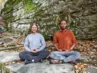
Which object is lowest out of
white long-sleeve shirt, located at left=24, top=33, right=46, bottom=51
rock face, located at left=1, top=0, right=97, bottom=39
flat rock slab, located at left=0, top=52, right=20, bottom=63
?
flat rock slab, located at left=0, top=52, right=20, bottom=63

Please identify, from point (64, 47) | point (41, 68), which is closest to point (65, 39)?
point (64, 47)

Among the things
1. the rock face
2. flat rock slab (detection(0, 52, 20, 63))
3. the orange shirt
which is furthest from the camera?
the rock face

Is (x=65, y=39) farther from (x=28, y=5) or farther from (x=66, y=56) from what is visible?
(x=28, y=5)

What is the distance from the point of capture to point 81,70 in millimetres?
6520

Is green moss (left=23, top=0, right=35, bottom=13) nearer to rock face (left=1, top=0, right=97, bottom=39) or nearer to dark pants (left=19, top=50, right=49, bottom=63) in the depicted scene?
rock face (left=1, top=0, right=97, bottom=39)

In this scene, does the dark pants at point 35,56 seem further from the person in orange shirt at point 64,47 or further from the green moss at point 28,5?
the green moss at point 28,5

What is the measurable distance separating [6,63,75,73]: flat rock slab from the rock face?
3.28m

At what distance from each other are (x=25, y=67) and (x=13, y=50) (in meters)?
2.30

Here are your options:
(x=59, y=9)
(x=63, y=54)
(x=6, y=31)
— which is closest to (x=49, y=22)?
(x=59, y=9)

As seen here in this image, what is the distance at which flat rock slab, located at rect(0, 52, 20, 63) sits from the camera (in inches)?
303

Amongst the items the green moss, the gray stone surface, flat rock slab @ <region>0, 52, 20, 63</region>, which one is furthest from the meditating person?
the green moss

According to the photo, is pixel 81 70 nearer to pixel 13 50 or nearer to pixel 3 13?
pixel 13 50

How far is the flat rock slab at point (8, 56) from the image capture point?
7694 millimetres

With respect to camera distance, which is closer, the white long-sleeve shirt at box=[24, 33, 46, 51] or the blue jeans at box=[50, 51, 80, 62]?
the blue jeans at box=[50, 51, 80, 62]
